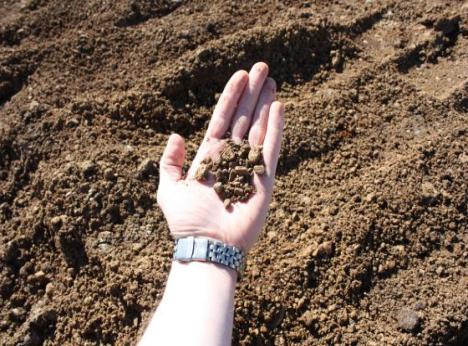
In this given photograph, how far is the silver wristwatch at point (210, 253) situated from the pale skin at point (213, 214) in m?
0.02

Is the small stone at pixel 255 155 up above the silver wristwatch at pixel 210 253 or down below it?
above

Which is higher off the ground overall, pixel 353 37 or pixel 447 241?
pixel 353 37

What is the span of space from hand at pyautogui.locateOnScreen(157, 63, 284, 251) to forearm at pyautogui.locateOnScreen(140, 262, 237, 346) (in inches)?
5.0

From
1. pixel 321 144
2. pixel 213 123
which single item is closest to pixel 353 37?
pixel 321 144

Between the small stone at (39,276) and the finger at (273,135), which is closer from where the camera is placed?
the finger at (273,135)

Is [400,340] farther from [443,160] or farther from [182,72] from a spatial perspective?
[182,72]

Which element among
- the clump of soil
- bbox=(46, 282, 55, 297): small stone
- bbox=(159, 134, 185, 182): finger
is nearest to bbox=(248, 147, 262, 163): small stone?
the clump of soil

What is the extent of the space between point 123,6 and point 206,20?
478mm

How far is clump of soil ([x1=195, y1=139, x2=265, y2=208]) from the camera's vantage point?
1715 millimetres

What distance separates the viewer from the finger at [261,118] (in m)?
1.85

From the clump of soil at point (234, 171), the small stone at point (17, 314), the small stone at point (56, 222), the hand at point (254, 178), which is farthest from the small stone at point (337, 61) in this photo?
the small stone at point (17, 314)

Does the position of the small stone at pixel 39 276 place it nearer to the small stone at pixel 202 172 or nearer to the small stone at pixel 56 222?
the small stone at pixel 56 222

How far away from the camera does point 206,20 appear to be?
2.49 meters

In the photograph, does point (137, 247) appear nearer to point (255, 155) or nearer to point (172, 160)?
point (172, 160)
